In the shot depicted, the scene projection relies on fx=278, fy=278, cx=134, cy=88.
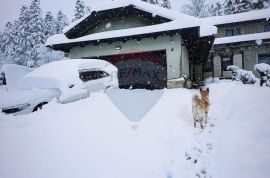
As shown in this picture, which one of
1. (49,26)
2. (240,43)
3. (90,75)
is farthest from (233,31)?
(90,75)

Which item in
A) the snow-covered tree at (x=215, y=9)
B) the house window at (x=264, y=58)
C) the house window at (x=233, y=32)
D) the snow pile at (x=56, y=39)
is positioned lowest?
the house window at (x=264, y=58)

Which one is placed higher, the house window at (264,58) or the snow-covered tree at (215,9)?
the snow-covered tree at (215,9)

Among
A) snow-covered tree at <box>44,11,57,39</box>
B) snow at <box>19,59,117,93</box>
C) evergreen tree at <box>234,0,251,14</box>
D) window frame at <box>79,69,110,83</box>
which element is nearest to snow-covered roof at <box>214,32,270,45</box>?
evergreen tree at <box>234,0,251,14</box>

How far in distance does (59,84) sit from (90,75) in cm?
170

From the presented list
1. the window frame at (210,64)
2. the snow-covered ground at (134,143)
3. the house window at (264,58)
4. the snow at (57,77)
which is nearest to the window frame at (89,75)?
the snow at (57,77)

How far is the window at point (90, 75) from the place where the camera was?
9670 millimetres

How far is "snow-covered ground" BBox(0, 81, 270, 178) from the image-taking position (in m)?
4.62

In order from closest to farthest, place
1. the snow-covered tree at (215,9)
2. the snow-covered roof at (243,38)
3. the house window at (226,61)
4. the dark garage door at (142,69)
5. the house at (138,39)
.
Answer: the house at (138,39), the dark garage door at (142,69), the snow-covered roof at (243,38), the house window at (226,61), the snow-covered tree at (215,9)

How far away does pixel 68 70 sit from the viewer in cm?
929

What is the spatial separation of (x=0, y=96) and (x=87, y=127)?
3087mm

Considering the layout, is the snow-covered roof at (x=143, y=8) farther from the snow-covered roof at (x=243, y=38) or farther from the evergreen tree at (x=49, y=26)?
the snow-covered roof at (x=243, y=38)

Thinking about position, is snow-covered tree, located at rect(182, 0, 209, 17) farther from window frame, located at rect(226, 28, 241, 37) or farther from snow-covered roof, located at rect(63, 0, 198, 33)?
snow-covered roof, located at rect(63, 0, 198, 33)

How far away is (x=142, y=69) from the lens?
16.2 m

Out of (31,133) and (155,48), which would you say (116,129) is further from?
(155,48)
